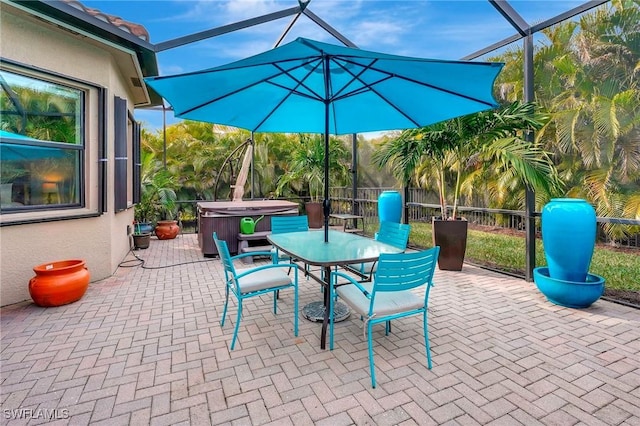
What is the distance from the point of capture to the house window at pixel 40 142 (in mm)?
3379

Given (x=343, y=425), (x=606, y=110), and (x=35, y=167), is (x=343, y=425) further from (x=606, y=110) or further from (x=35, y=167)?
(x=606, y=110)

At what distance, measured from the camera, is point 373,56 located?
2.16m

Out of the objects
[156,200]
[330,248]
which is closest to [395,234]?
[330,248]

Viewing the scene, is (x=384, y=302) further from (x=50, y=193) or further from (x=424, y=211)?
(x=424, y=211)

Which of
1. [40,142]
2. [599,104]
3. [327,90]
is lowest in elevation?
[40,142]

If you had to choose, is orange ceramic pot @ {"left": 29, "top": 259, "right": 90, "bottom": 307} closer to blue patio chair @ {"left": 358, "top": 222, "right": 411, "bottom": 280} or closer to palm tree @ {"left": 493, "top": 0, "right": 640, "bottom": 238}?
blue patio chair @ {"left": 358, "top": 222, "right": 411, "bottom": 280}

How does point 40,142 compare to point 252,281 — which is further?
point 40,142

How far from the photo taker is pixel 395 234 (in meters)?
3.38

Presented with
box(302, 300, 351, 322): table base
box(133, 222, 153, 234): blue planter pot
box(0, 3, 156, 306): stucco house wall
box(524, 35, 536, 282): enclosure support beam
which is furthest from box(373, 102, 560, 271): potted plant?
box(133, 222, 153, 234): blue planter pot

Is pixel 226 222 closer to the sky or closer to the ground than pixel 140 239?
closer to the sky

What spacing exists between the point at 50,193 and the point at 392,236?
3.87 meters

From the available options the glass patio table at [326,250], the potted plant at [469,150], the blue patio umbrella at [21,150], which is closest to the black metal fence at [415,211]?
the potted plant at [469,150]

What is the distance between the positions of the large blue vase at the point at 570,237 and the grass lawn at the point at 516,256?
1.18m

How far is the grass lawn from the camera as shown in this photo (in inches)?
169
